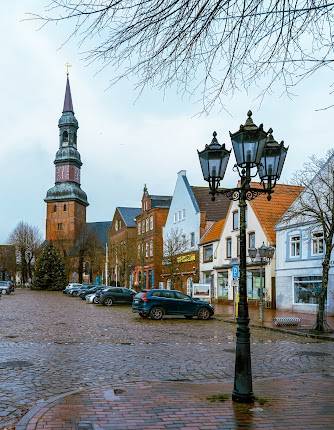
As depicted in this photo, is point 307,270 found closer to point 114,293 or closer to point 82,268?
point 114,293

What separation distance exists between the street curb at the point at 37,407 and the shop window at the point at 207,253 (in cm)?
4000

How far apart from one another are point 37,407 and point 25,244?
315 feet

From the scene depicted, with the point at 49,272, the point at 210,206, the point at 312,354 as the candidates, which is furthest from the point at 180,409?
the point at 49,272

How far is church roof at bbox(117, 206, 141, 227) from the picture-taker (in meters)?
80.6

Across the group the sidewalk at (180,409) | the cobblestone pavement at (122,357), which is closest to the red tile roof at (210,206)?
the cobblestone pavement at (122,357)

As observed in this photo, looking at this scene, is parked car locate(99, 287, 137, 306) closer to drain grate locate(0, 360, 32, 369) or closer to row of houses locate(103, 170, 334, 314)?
row of houses locate(103, 170, 334, 314)

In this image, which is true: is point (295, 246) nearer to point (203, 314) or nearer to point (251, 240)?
point (251, 240)

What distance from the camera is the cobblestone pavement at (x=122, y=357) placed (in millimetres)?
9734

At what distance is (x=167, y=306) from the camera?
1078 inches

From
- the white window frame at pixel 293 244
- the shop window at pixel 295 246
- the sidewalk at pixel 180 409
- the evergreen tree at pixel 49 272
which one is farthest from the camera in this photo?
the evergreen tree at pixel 49 272

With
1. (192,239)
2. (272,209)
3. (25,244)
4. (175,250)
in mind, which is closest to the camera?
(272,209)

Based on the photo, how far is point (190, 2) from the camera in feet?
16.4

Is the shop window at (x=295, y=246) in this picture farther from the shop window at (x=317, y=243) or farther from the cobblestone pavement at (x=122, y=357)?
the cobblestone pavement at (x=122, y=357)

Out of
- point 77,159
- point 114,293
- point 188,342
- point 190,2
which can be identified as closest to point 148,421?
point 190,2
